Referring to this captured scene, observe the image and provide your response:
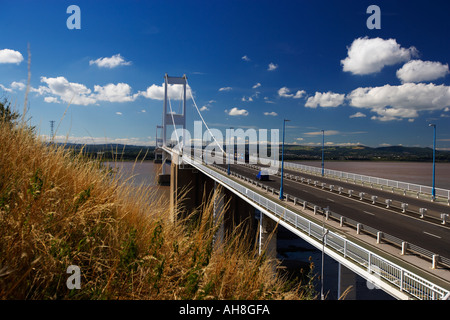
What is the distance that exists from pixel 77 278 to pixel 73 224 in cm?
56

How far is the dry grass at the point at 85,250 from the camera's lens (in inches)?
93.0

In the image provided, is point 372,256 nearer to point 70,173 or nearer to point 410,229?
point 410,229

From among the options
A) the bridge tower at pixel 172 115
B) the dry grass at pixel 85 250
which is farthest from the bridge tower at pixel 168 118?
the dry grass at pixel 85 250

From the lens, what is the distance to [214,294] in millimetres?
2789

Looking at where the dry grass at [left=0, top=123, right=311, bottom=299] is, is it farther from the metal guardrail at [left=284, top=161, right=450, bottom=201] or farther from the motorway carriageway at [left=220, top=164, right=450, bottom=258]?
the metal guardrail at [left=284, top=161, right=450, bottom=201]

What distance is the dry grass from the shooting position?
2361 mm

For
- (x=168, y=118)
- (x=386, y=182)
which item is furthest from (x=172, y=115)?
(x=386, y=182)

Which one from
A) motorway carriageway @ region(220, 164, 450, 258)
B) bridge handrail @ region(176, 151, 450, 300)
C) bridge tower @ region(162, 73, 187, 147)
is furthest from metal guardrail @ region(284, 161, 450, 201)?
bridge tower @ region(162, 73, 187, 147)

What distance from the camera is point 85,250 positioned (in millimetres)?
2746

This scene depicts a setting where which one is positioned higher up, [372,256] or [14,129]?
[14,129]

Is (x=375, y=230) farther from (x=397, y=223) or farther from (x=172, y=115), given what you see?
(x=172, y=115)

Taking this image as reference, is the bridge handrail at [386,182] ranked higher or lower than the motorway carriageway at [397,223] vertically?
higher

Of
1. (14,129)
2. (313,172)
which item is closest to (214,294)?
(14,129)

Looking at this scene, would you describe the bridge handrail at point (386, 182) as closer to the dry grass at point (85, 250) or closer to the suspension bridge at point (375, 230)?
the suspension bridge at point (375, 230)
